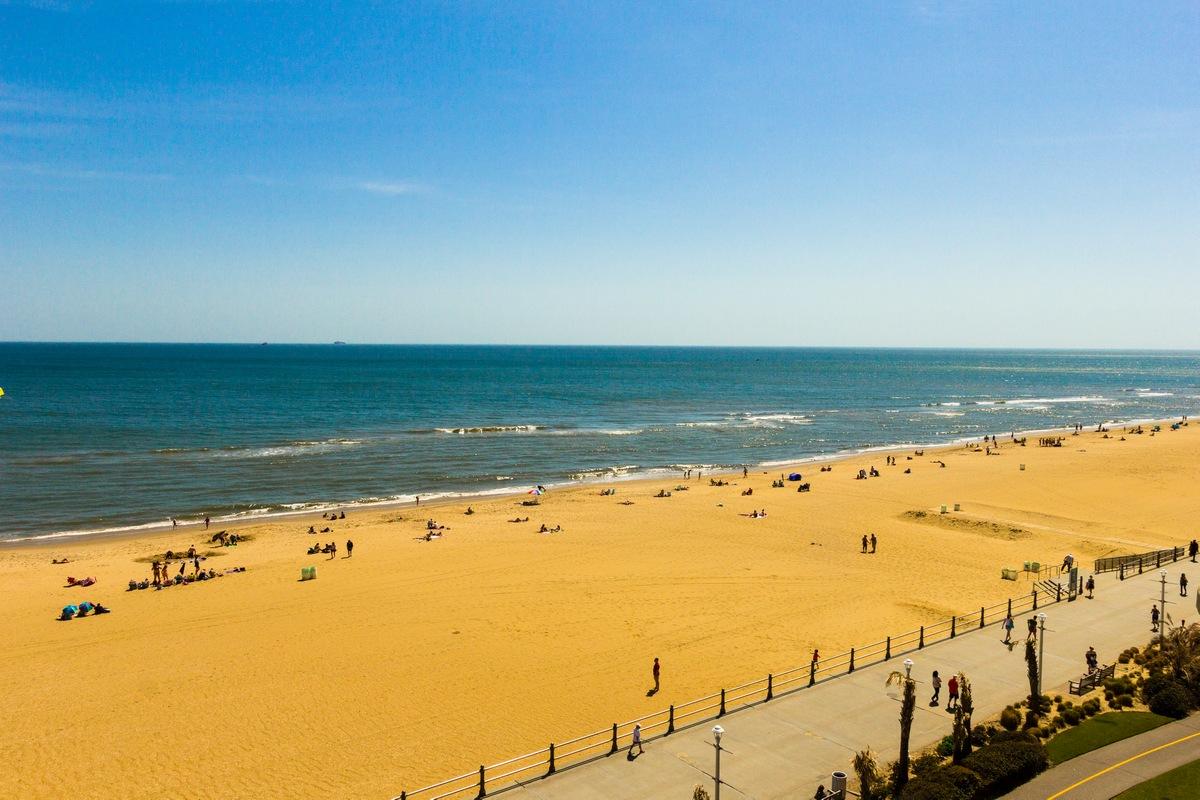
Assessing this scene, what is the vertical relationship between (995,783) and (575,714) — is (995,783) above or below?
above

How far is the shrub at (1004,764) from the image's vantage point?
1356cm

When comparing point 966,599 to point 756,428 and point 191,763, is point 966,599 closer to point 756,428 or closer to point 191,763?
point 191,763

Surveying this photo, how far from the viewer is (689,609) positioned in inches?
1067

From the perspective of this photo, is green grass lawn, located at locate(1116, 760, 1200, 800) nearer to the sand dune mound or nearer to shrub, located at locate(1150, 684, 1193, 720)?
shrub, located at locate(1150, 684, 1193, 720)

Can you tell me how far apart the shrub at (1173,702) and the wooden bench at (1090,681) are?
3.86 ft

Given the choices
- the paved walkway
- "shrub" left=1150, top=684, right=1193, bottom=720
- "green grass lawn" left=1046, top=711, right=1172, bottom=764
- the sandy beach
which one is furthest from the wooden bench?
the sandy beach

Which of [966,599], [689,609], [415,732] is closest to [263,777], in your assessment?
[415,732]

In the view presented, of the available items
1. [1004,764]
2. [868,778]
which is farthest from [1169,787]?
[868,778]

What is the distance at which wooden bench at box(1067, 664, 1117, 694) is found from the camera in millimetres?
17703

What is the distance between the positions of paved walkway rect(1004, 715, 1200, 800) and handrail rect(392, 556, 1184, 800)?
16.7ft

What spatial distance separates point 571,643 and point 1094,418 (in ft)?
341

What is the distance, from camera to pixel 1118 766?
14.5 m

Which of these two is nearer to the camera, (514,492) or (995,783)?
(995,783)

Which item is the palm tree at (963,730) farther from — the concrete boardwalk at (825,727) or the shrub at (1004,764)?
the concrete boardwalk at (825,727)
